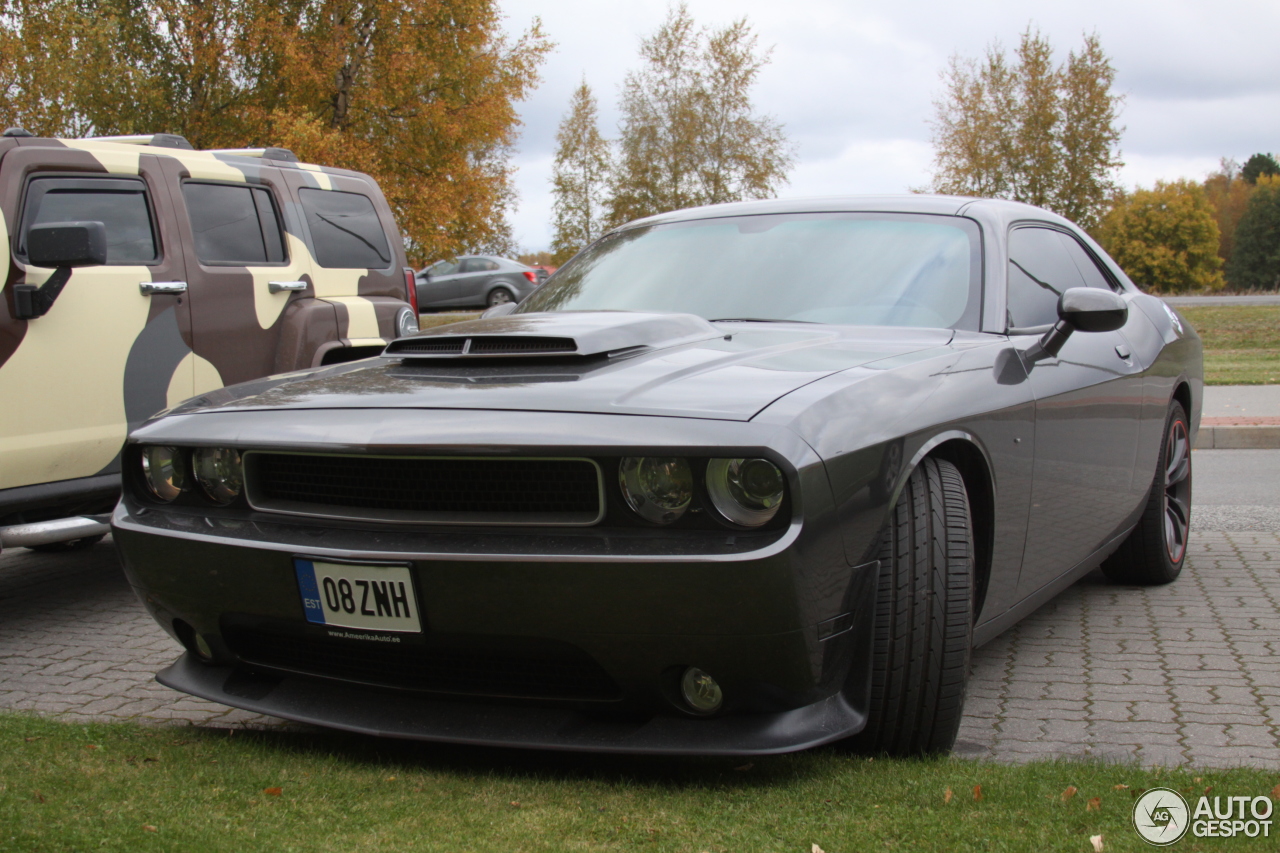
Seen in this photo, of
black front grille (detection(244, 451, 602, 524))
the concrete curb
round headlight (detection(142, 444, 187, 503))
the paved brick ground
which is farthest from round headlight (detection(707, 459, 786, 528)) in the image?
the concrete curb

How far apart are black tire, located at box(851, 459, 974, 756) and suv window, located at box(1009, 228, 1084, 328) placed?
1.20 m

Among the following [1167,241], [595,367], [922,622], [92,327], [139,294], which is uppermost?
[139,294]

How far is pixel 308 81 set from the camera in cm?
1902

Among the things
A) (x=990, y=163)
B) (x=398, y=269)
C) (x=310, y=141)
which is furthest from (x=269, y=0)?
(x=990, y=163)

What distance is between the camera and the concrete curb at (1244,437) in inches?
389

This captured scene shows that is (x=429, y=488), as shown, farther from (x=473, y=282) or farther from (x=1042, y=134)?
(x=1042, y=134)

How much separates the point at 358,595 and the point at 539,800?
589mm

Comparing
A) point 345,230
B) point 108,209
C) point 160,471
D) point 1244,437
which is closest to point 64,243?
point 108,209

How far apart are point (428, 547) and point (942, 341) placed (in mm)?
1599

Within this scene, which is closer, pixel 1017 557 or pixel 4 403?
pixel 1017 557

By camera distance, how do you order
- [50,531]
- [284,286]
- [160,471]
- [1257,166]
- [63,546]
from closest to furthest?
[160,471] → [50,531] → [284,286] → [63,546] → [1257,166]

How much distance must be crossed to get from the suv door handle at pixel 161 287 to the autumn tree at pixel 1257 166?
114775mm

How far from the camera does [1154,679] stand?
366cm

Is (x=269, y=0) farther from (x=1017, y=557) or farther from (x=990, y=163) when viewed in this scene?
(x=990, y=163)
